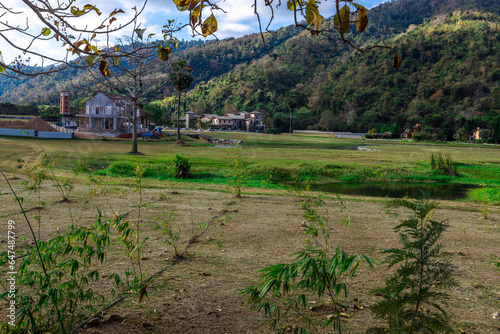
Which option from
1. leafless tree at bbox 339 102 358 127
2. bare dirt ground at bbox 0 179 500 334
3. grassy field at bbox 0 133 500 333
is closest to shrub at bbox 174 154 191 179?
grassy field at bbox 0 133 500 333

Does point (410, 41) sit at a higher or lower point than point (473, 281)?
higher

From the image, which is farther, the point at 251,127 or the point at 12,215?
the point at 251,127

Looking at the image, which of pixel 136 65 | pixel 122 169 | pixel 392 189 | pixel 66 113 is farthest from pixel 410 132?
pixel 122 169

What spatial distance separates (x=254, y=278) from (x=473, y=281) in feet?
9.85

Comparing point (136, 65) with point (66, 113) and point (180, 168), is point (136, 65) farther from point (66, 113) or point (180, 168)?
point (66, 113)

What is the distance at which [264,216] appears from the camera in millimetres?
8359

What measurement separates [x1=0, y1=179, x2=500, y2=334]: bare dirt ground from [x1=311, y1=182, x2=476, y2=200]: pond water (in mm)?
7397

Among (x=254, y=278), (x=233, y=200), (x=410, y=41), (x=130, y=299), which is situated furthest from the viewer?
(x=410, y=41)

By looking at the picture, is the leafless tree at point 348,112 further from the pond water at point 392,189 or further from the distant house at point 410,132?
the pond water at point 392,189

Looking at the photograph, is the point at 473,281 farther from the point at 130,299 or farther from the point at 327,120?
the point at 327,120

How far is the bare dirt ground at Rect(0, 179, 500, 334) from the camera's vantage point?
10.9 ft


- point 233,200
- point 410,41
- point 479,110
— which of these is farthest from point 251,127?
point 233,200

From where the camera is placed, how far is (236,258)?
5.10 m

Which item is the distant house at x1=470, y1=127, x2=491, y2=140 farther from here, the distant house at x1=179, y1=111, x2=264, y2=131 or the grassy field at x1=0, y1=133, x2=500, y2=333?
the grassy field at x1=0, y1=133, x2=500, y2=333
